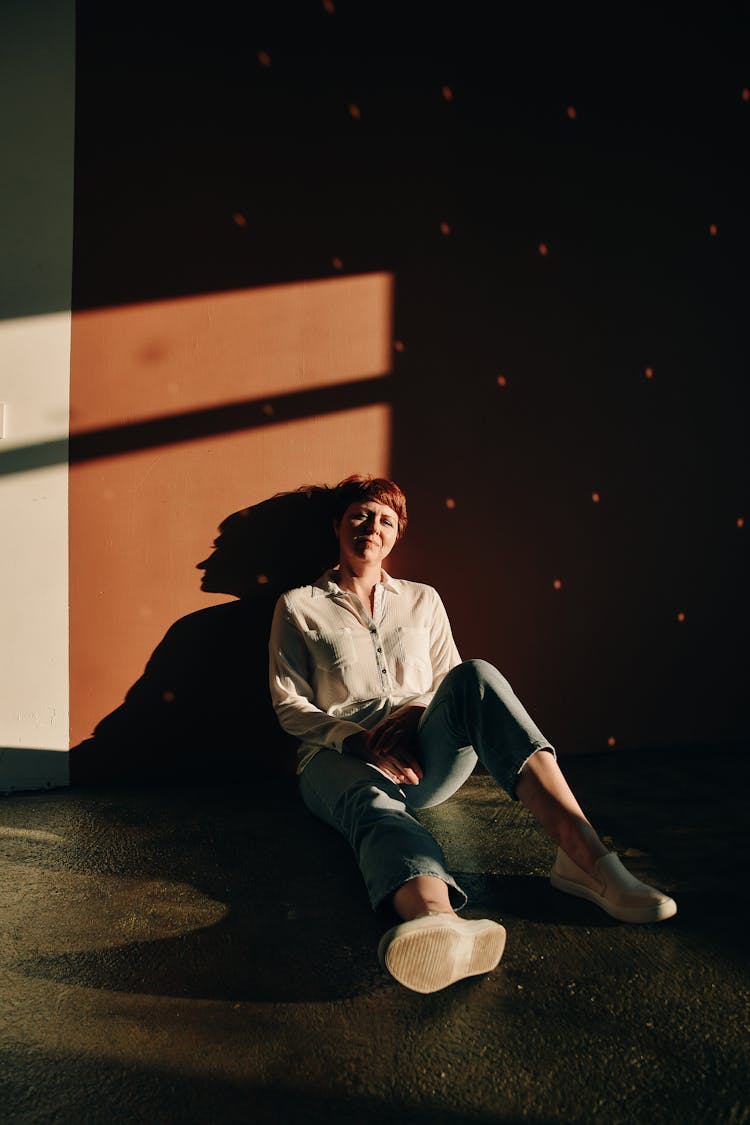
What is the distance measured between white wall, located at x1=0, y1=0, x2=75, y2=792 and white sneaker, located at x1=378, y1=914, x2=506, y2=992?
1.25 m

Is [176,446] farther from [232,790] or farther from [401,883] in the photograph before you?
[401,883]

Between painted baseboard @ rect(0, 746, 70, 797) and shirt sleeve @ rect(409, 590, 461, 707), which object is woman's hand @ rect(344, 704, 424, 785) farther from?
painted baseboard @ rect(0, 746, 70, 797)

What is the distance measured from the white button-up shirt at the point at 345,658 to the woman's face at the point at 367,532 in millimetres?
77

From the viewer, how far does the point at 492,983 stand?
1135 millimetres

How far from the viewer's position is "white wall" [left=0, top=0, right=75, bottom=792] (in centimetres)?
194

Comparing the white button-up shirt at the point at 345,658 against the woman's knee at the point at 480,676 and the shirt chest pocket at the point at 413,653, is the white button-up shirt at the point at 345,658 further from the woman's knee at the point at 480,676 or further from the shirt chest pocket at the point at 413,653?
the woman's knee at the point at 480,676

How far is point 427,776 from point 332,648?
38 centimetres

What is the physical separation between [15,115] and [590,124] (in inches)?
65.4

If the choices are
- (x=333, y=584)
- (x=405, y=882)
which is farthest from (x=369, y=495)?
(x=405, y=882)

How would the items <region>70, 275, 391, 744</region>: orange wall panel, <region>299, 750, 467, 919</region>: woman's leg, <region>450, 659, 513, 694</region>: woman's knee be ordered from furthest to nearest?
1. <region>70, 275, 391, 744</region>: orange wall panel
2. <region>450, 659, 513, 694</region>: woman's knee
3. <region>299, 750, 467, 919</region>: woman's leg

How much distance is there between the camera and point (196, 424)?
205 centimetres

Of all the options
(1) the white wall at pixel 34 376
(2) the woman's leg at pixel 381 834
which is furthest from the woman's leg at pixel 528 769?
(1) the white wall at pixel 34 376

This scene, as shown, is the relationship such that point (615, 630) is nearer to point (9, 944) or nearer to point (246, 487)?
point (246, 487)

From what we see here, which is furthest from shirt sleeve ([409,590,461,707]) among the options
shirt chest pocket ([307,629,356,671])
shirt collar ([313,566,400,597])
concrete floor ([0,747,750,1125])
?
concrete floor ([0,747,750,1125])
